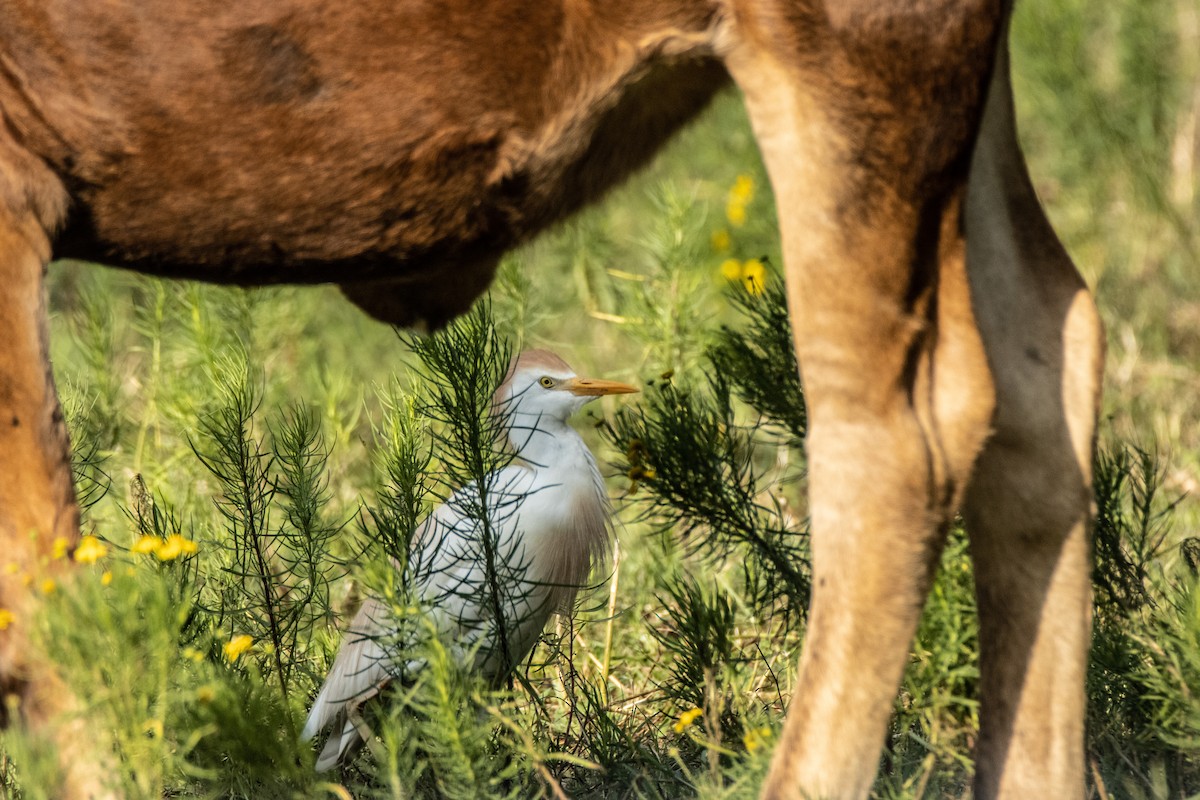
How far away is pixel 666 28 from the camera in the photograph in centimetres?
221

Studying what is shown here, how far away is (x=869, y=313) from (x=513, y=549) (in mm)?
1126

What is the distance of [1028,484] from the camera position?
8.32ft

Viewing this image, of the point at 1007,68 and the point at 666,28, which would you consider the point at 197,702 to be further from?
the point at 1007,68

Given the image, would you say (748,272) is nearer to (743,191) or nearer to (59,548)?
(743,191)

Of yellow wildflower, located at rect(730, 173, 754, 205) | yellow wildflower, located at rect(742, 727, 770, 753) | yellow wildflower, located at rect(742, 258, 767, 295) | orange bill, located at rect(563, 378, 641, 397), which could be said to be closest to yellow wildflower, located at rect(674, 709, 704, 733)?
yellow wildflower, located at rect(742, 727, 770, 753)

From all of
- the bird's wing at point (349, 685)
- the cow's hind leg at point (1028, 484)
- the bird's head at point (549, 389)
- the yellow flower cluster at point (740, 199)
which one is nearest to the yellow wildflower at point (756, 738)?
the cow's hind leg at point (1028, 484)

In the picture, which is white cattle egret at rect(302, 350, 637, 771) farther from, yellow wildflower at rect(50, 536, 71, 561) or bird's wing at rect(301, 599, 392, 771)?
yellow wildflower at rect(50, 536, 71, 561)

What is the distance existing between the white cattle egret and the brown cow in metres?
0.81

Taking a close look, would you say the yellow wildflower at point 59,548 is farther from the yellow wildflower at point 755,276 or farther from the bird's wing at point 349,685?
the yellow wildflower at point 755,276

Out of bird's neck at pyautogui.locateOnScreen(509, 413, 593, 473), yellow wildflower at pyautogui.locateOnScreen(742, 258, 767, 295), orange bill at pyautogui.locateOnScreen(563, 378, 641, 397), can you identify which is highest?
yellow wildflower at pyautogui.locateOnScreen(742, 258, 767, 295)

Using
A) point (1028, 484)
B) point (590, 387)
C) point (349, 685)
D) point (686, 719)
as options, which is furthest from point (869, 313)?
point (349, 685)

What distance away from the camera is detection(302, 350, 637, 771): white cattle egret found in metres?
3.08

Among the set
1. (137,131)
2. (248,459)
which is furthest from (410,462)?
(137,131)

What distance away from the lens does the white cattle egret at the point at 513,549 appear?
3.08 metres
